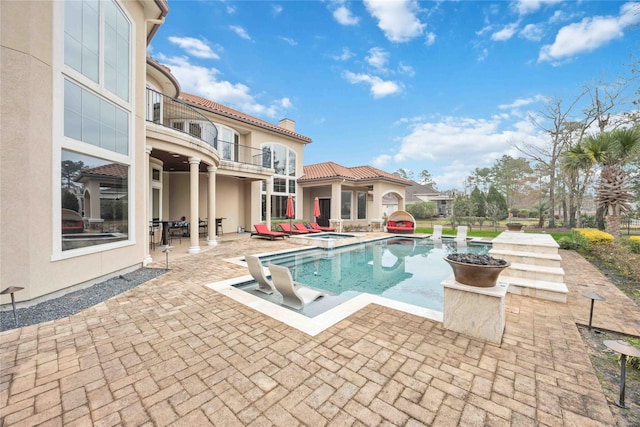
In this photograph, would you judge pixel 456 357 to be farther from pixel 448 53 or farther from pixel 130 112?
pixel 448 53

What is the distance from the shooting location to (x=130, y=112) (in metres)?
7.17

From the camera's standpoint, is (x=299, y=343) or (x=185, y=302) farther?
(x=185, y=302)

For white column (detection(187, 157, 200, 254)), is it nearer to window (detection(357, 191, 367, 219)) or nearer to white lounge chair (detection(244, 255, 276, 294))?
white lounge chair (detection(244, 255, 276, 294))

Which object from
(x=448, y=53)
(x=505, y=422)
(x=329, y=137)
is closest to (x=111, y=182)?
(x=505, y=422)

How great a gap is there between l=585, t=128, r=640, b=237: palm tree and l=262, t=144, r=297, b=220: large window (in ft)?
57.0

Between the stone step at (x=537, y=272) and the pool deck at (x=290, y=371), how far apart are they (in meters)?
1.21

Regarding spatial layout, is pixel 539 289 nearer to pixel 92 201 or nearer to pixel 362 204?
pixel 92 201

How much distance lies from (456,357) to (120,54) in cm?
1025

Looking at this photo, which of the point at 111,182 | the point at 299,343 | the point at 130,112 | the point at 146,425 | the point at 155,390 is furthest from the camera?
the point at 130,112

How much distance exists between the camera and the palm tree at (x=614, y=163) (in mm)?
9789

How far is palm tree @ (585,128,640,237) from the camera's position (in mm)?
9789

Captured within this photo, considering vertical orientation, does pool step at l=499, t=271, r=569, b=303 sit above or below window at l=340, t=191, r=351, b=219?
below

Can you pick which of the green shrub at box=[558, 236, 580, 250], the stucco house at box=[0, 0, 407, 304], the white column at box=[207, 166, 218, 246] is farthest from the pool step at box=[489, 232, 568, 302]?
the white column at box=[207, 166, 218, 246]

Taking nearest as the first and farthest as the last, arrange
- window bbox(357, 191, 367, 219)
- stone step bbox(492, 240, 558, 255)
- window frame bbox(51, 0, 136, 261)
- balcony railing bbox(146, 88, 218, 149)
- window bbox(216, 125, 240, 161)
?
window frame bbox(51, 0, 136, 261) → stone step bbox(492, 240, 558, 255) → balcony railing bbox(146, 88, 218, 149) → window bbox(216, 125, 240, 161) → window bbox(357, 191, 367, 219)
